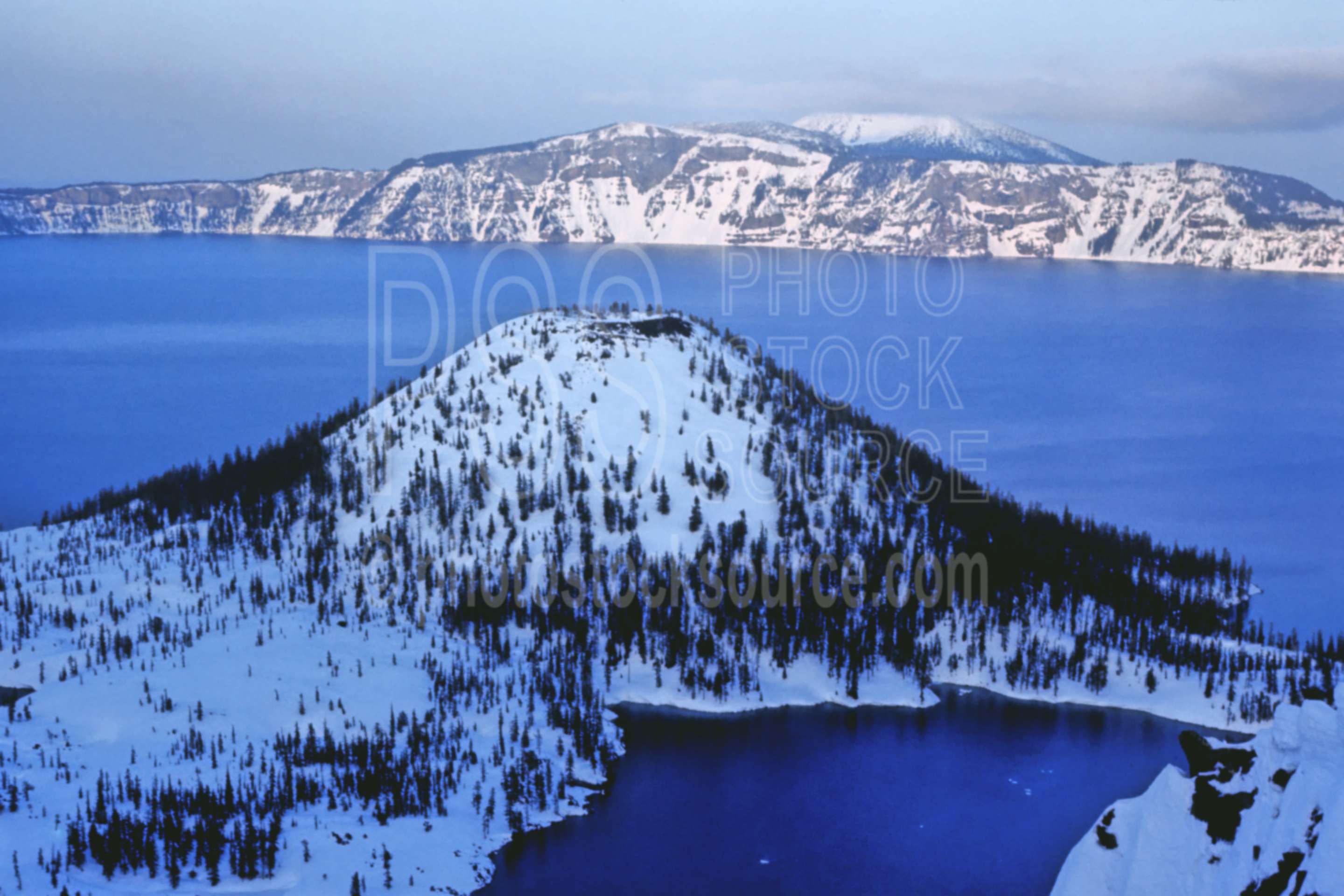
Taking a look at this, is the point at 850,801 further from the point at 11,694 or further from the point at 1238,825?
the point at 11,694

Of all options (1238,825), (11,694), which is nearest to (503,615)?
(11,694)

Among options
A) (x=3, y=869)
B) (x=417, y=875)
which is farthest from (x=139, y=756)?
(x=417, y=875)

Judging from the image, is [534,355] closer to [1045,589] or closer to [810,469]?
[810,469]

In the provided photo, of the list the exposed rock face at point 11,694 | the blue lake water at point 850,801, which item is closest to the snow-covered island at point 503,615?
the exposed rock face at point 11,694

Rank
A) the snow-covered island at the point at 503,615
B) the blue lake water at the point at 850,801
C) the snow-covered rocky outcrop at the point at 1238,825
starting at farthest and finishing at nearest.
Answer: the snow-covered island at the point at 503,615, the blue lake water at the point at 850,801, the snow-covered rocky outcrop at the point at 1238,825

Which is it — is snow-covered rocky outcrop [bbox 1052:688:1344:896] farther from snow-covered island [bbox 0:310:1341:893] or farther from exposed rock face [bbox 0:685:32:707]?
exposed rock face [bbox 0:685:32:707]

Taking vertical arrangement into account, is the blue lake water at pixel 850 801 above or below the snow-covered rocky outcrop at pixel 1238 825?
below

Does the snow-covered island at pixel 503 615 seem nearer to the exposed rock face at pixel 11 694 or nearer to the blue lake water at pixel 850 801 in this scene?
the exposed rock face at pixel 11 694
